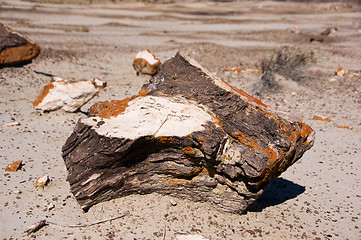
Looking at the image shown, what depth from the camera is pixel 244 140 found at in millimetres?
4125

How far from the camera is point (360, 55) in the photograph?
14766 millimetres

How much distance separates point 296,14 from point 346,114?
2760cm

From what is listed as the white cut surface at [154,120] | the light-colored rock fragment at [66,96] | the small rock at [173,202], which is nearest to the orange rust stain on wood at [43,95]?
the light-colored rock fragment at [66,96]

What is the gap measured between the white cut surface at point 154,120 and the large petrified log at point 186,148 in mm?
13

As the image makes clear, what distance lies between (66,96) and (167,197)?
438 centimetres

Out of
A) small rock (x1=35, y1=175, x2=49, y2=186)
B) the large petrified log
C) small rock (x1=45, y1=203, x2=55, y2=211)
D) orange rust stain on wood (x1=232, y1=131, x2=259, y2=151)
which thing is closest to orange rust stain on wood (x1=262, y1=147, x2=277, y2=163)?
the large petrified log

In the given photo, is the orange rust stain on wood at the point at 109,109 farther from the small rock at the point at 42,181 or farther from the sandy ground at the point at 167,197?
the small rock at the point at 42,181

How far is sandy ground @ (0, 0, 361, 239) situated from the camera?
13.6ft

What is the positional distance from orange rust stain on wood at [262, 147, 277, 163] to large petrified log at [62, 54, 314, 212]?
1 centimetres

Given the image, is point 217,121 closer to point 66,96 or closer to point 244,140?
point 244,140

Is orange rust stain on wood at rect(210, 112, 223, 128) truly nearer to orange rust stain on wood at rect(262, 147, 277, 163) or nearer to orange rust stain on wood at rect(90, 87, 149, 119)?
orange rust stain on wood at rect(262, 147, 277, 163)

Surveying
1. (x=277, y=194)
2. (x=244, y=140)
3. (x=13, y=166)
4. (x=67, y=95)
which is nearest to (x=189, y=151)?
(x=244, y=140)

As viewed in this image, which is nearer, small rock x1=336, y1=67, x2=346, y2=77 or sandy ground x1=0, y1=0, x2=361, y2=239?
sandy ground x1=0, y1=0, x2=361, y2=239

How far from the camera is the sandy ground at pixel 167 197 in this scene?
4.14 m
